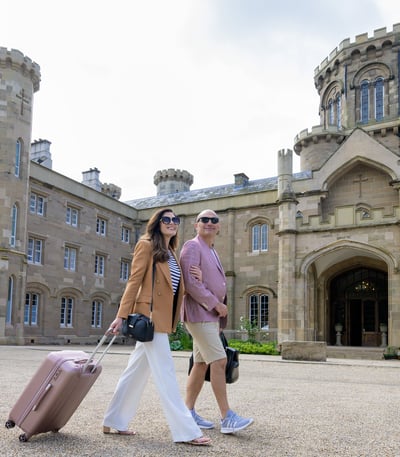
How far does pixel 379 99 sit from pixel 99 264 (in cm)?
1921

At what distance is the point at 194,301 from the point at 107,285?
88.6 ft

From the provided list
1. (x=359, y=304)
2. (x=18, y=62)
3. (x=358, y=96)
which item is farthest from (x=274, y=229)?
(x=18, y=62)

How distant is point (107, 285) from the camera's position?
31422 millimetres

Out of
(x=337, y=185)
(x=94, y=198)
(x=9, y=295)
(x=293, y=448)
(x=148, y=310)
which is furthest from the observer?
(x=94, y=198)

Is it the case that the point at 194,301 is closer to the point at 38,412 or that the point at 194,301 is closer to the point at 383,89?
the point at 38,412

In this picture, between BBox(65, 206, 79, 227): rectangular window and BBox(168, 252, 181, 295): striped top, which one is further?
BBox(65, 206, 79, 227): rectangular window

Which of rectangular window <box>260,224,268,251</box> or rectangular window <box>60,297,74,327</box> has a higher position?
rectangular window <box>260,224,268,251</box>

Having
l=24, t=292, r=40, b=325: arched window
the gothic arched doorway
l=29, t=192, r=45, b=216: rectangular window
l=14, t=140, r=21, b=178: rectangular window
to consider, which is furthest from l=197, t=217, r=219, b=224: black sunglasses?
the gothic arched doorway

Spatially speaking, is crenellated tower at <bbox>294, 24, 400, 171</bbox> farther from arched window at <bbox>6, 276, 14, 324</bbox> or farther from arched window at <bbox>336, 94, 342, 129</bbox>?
arched window at <bbox>6, 276, 14, 324</bbox>

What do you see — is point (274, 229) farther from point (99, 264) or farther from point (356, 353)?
point (99, 264)

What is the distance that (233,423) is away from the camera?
4719 mm

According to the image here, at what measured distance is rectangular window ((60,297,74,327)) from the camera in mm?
27969

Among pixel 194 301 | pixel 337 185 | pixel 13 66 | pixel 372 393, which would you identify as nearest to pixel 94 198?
pixel 13 66

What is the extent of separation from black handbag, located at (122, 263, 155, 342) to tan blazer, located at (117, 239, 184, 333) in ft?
0.24
